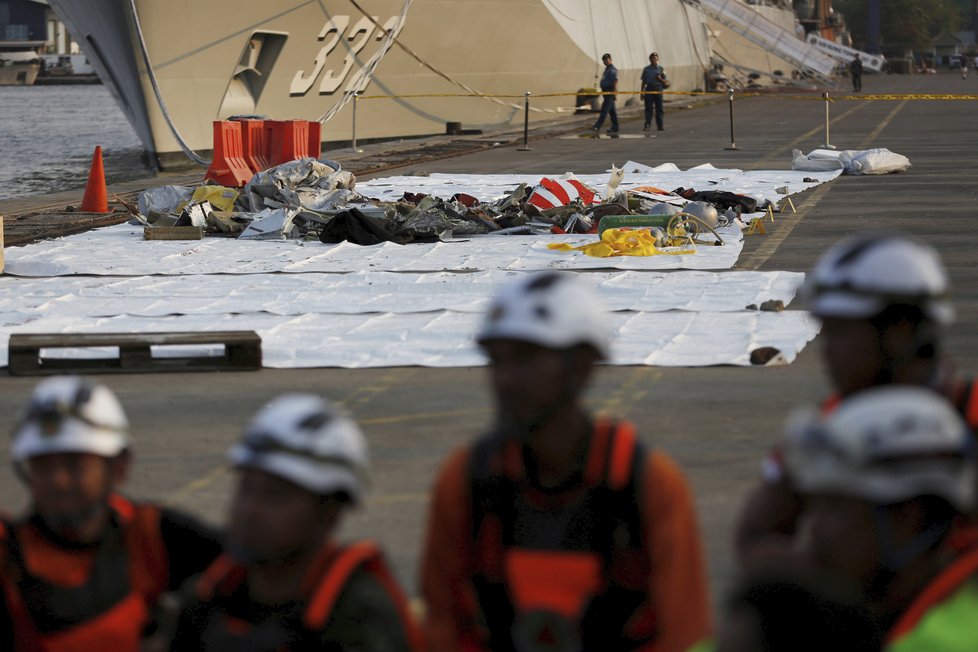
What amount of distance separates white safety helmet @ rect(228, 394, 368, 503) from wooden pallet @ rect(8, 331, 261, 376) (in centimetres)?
693

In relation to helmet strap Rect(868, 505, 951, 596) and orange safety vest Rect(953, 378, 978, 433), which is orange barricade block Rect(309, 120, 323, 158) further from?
helmet strap Rect(868, 505, 951, 596)

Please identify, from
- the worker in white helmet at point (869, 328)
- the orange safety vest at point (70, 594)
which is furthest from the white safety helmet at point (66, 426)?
the worker in white helmet at point (869, 328)

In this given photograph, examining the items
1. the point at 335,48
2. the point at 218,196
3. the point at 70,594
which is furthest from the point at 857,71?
the point at 70,594

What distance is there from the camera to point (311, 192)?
18688mm

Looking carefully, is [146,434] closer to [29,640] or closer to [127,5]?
[29,640]

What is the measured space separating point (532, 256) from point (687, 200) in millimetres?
3425

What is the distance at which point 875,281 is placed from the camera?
142 inches

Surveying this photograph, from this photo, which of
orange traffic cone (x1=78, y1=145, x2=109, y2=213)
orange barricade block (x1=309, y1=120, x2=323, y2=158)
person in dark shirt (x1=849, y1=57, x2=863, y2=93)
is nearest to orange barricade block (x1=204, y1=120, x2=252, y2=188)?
orange barricade block (x1=309, y1=120, x2=323, y2=158)

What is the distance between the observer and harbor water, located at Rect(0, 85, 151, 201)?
1316 inches

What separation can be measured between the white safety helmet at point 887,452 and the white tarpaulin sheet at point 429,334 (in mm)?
7327

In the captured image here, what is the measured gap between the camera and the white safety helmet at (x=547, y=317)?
347cm

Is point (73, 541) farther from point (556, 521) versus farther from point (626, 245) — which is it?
point (626, 245)

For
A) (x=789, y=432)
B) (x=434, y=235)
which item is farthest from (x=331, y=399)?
(x=434, y=235)

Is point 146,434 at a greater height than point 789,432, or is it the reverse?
point 789,432
